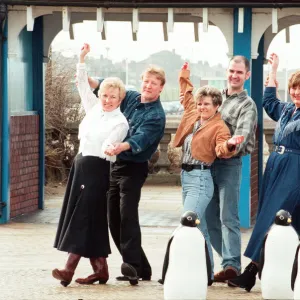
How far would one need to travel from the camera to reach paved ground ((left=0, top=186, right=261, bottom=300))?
912 cm

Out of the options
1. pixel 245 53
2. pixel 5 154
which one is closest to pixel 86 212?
pixel 5 154

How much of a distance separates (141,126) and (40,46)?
21.9ft

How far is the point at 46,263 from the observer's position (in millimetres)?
10992

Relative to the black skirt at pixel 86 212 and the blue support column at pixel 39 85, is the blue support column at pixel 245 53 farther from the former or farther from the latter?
the black skirt at pixel 86 212

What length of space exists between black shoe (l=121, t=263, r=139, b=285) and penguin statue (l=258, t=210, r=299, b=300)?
144 cm

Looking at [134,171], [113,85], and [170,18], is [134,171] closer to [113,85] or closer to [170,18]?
[113,85]

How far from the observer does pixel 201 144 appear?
948cm

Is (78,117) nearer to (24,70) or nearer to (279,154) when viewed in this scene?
(24,70)

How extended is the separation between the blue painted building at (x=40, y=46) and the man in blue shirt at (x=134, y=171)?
14.3ft

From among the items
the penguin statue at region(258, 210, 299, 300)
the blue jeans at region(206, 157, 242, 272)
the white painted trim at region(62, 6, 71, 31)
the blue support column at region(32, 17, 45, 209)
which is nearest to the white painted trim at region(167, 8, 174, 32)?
the white painted trim at region(62, 6, 71, 31)

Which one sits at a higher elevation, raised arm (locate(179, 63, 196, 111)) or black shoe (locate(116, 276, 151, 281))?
raised arm (locate(179, 63, 196, 111))

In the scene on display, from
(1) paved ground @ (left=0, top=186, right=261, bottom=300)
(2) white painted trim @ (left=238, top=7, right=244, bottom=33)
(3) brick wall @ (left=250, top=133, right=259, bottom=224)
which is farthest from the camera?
(3) brick wall @ (left=250, top=133, right=259, bottom=224)

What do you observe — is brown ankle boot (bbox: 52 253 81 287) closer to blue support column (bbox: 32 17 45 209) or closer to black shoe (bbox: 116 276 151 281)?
black shoe (bbox: 116 276 151 281)

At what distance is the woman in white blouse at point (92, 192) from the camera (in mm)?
9500
